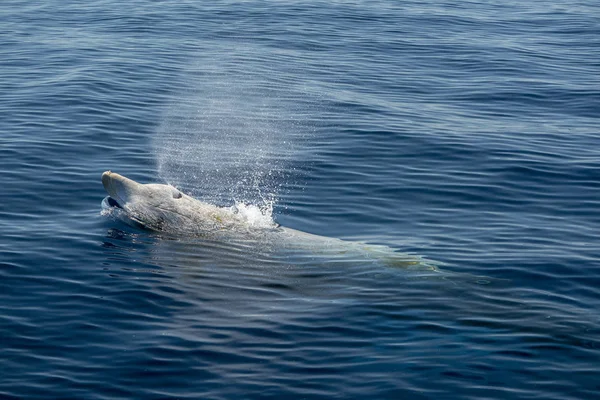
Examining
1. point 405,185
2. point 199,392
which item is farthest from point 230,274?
point 405,185

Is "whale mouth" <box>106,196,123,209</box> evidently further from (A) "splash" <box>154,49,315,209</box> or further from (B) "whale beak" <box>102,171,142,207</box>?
(A) "splash" <box>154,49,315,209</box>

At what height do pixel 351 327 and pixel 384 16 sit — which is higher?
pixel 384 16

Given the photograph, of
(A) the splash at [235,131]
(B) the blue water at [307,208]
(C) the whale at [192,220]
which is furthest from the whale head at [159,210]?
(A) the splash at [235,131]

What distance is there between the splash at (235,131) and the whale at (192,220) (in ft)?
3.96

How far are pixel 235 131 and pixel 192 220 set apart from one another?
8025mm

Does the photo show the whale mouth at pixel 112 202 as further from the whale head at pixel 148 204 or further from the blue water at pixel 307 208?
the blue water at pixel 307 208

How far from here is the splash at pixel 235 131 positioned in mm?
20609

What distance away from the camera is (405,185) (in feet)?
67.3

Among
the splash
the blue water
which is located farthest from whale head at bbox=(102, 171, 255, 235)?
the splash

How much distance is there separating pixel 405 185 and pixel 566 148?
16.9ft

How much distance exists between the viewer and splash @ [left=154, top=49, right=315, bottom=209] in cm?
2061

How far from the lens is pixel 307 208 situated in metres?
19.0

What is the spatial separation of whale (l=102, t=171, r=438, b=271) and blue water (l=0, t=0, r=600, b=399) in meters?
0.37

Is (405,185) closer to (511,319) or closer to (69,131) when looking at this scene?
(511,319)
